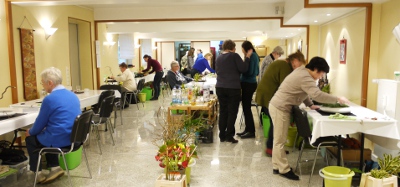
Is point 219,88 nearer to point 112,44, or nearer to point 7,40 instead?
point 7,40

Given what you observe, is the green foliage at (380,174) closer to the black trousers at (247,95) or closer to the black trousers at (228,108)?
the black trousers at (228,108)

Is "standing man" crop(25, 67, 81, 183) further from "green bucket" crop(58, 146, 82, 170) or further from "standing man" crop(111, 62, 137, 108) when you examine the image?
"standing man" crop(111, 62, 137, 108)

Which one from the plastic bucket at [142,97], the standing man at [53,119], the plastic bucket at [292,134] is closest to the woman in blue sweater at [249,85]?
the plastic bucket at [292,134]

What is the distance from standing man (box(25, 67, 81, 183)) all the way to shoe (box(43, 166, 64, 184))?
11.7 inches

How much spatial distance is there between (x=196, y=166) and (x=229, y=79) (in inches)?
52.6

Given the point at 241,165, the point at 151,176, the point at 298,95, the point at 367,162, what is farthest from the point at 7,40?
the point at 367,162

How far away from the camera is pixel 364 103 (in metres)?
4.63

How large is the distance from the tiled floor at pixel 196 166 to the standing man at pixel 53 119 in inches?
20.8

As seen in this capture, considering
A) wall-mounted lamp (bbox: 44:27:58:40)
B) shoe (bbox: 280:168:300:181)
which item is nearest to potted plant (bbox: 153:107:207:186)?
shoe (bbox: 280:168:300:181)

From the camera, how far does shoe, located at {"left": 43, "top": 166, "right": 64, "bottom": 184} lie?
11.5 ft

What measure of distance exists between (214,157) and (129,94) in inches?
180

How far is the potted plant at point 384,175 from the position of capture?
2.87 metres

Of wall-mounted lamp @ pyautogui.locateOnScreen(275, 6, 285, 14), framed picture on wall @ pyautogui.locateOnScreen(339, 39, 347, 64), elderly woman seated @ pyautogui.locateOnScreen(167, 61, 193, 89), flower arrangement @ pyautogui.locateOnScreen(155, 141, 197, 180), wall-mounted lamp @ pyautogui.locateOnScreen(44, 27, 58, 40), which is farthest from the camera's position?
elderly woman seated @ pyautogui.locateOnScreen(167, 61, 193, 89)

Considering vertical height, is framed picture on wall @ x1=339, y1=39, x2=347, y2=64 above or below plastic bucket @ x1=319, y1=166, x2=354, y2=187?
above
